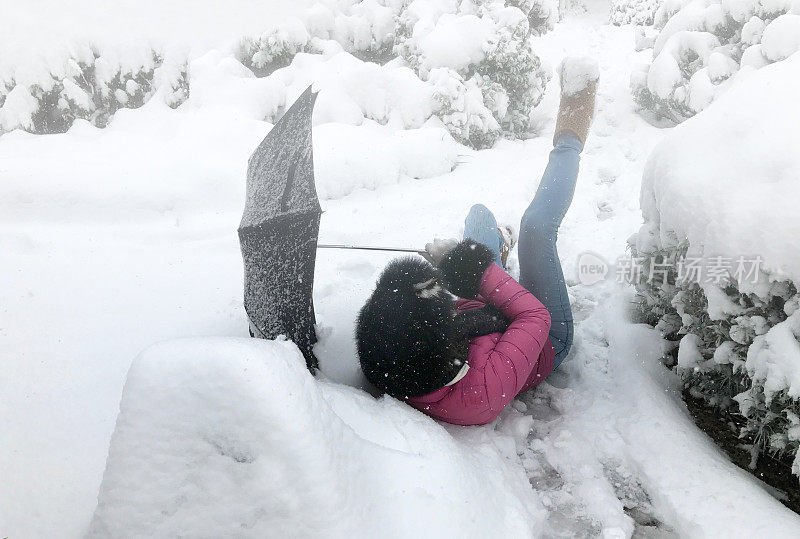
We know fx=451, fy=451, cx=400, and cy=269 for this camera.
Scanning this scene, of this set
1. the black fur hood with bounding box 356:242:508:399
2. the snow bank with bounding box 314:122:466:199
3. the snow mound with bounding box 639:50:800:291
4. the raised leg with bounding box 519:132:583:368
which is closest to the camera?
the snow mound with bounding box 639:50:800:291

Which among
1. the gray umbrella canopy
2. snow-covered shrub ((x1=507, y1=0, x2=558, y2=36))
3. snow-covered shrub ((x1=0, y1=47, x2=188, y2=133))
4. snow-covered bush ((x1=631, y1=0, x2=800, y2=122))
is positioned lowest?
the gray umbrella canopy

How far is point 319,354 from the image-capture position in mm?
2326

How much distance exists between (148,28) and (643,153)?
22.6 ft

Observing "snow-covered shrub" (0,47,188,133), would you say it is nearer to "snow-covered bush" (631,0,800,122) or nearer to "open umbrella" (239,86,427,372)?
"open umbrella" (239,86,427,372)

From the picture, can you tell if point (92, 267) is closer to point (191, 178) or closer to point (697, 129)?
point (191, 178)

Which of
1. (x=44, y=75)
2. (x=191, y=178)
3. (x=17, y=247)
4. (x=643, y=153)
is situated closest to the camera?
(x=17, y=247)

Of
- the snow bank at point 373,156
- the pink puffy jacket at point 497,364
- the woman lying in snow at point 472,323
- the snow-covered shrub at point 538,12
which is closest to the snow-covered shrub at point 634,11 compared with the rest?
the snow-covered shrub at point 538,12

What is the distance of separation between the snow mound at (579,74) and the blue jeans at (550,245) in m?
0.66

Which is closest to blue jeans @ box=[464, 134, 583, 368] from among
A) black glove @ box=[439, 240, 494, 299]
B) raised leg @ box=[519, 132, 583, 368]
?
raised leg @ box=[519, 132, 583, 368]

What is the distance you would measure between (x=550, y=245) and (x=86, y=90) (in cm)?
628

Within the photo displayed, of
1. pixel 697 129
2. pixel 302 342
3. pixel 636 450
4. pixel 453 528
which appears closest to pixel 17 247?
pixel 302 342

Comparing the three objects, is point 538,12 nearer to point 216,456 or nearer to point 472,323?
point 472,323

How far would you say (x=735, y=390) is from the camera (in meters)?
1.84

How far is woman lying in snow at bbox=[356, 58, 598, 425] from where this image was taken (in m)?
1.75
